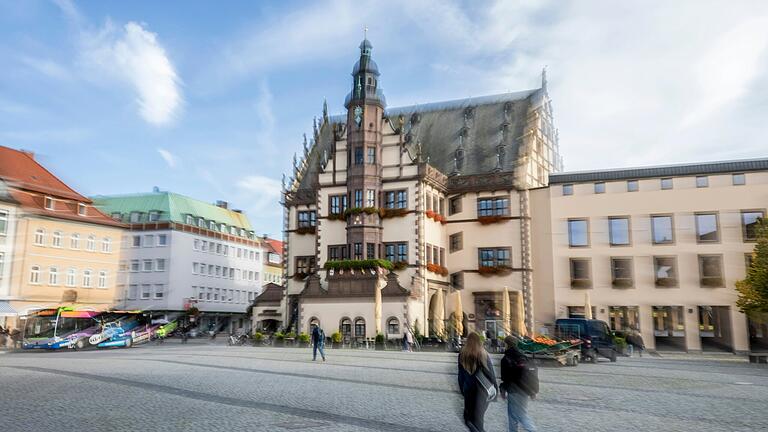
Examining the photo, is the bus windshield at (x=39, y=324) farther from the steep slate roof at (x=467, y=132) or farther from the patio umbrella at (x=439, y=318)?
the steep slate roof at (x=467, y=132)

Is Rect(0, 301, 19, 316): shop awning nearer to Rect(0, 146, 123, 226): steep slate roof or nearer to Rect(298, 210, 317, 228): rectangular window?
Rect(0, 146, 123, 226): steep slate roof

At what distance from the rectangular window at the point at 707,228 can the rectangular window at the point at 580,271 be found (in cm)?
835

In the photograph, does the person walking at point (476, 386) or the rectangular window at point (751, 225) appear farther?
the rectangular window at point (751, 225)

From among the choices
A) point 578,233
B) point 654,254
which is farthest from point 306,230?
point 654,254

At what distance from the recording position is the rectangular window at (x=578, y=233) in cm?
4744

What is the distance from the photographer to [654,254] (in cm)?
4494

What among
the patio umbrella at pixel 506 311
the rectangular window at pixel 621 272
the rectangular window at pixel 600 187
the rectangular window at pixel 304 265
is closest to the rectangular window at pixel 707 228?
the rectangular window at pixel 621 272

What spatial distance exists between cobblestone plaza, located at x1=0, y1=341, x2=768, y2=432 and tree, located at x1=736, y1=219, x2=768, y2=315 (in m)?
9.11

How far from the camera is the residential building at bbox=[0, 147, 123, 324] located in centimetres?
677

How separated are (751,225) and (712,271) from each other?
4563mm

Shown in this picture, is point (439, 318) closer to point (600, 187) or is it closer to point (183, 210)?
point (600, 187)

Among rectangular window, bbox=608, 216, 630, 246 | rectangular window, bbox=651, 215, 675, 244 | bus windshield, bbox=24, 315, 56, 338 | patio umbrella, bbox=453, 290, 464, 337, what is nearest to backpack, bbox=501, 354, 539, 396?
bus windshield, bbox=24, 315, 56, 338

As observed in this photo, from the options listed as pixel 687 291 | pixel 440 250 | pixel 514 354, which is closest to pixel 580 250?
pixel 687 291

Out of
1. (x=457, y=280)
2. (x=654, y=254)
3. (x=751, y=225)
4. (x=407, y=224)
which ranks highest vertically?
(x=407, y=224)
